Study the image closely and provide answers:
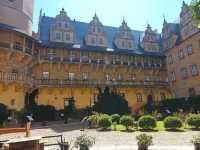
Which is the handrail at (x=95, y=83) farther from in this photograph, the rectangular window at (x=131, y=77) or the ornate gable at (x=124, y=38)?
the ornate gable at (x=124, y=38)

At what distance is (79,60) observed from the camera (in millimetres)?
43094

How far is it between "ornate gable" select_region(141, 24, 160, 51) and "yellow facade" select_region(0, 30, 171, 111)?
9.08 ft

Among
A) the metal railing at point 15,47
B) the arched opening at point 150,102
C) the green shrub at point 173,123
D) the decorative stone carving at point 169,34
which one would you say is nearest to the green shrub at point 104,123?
the green shrub at point 173,123

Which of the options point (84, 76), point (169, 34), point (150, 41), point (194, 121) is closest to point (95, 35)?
point (84, 76)

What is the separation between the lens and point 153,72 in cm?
4947

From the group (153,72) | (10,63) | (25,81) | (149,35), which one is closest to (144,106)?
(153,72)

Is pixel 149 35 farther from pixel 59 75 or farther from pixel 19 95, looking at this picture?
pixel 19 95

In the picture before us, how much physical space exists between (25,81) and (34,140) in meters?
31.2

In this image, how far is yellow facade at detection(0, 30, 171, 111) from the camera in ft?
114

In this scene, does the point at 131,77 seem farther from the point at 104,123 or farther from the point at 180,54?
the point at 104,123

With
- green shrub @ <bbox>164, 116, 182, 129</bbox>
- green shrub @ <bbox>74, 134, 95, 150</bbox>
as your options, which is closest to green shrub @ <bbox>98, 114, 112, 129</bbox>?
green shrub @ <bbox>164, 116, 182, 129</bbox>

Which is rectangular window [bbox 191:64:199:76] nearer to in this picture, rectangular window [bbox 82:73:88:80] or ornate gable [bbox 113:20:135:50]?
ornate gable [bbox 113:20:135:50]

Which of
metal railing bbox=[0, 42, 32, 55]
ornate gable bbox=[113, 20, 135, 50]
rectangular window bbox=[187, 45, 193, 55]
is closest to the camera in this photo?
metal railing bbox=[0, 42, 32, 55]

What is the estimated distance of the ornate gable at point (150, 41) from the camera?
167ft
